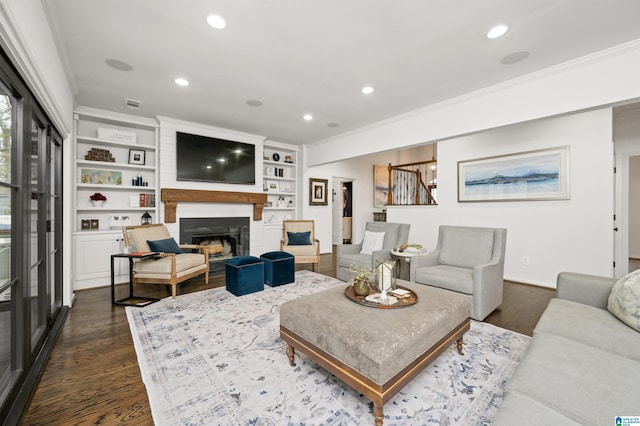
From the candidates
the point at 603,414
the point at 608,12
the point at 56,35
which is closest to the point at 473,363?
the point at 603,414

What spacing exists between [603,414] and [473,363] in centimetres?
113

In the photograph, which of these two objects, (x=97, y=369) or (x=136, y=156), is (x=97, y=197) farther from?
(x=97, y=369)

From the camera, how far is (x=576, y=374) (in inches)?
45.5

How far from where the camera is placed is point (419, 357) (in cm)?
161

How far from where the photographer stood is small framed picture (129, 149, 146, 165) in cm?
444

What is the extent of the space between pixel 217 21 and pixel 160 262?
9.00 ft

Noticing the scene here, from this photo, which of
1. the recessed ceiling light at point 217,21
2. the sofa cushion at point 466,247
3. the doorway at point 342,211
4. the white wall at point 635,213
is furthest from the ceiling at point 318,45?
the white wall at point 635,213

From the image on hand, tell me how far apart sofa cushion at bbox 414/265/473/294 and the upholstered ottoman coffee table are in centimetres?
77

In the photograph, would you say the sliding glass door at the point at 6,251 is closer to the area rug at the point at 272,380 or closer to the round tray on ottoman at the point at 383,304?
the area rug at the point at 272,380

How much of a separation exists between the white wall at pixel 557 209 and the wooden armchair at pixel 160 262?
434 cm

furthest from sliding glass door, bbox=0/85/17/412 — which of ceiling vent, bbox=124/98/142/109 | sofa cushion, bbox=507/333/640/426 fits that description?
sofa cushion, bbox=507/333/640/426

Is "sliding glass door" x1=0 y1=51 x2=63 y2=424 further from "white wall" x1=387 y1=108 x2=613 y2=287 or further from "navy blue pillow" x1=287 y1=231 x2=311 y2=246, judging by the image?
"white wall" x1=387 y1=108 x2=613 y2=287

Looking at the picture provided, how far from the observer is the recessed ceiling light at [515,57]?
99.2 inches

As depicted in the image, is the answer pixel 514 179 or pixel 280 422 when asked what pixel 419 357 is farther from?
pixel 514 179
